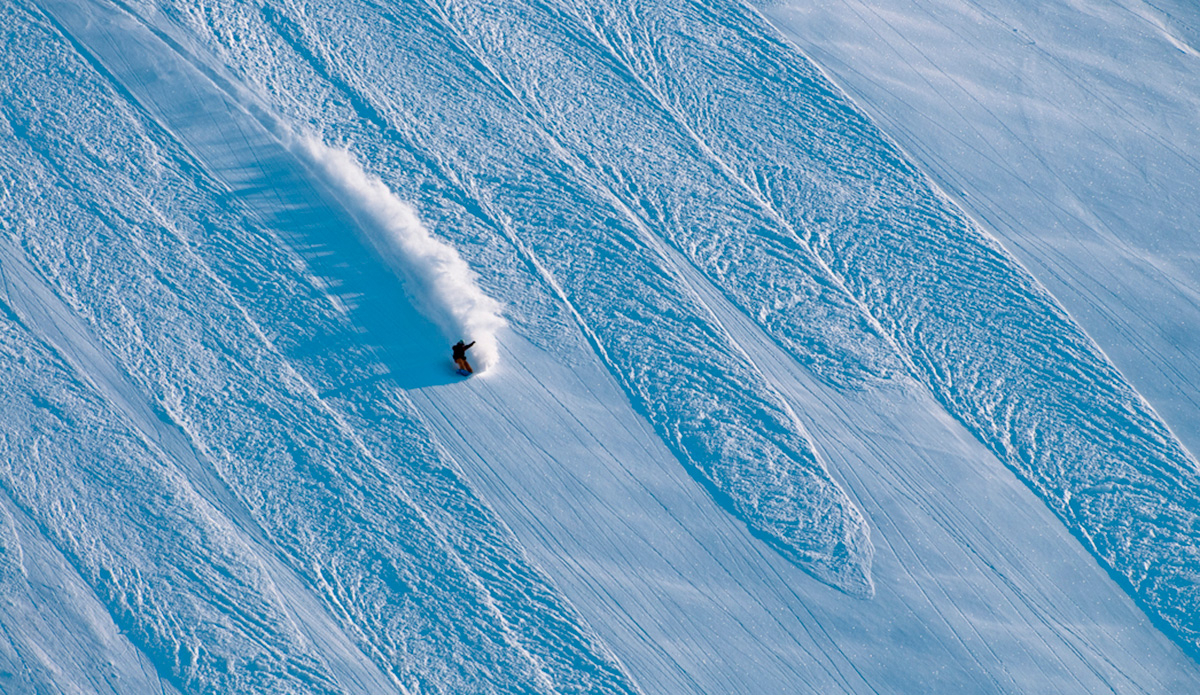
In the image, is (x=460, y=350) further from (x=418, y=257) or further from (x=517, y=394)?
(x=418, y=257)

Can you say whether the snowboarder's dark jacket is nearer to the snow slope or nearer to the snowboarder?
the snowboarder

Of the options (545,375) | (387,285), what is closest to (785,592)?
(545,375)

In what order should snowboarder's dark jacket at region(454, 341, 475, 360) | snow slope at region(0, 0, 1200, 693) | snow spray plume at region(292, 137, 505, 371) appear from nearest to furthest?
snow slope at region(0, 0, 1200, 693)
snowboarder's dark jacket at region(454, 341, 475, 360)
snow spray plume at region(292, 137, 505, 371)

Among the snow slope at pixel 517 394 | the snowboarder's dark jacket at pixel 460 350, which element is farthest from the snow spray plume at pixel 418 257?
the snowboarder's dark jacket at pixel 460 350

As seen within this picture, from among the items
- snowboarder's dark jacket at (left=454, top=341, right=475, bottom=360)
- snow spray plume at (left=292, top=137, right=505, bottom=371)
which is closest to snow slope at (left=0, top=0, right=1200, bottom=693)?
snow spray plume at (left=292, top=137, right=505, bottom=371)

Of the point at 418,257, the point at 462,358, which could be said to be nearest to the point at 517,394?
the point at 462,358

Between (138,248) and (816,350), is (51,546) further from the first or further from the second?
(816,350)

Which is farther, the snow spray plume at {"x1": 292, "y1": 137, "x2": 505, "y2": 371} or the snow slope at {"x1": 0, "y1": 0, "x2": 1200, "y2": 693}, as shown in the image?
the snow spray plume at {"x1": 292, "y1": 137, "x2": 505, "y2": 371}
